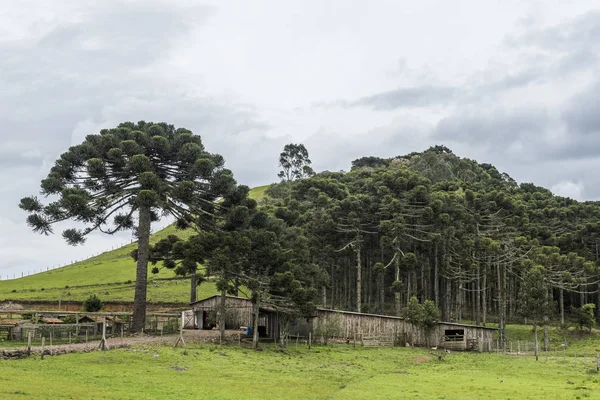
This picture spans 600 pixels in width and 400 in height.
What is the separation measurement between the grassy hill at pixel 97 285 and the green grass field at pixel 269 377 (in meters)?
37.2

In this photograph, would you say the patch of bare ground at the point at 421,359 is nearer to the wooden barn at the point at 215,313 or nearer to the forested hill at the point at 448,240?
the forested hill at the point at 448,240

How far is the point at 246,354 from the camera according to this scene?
4350 cm

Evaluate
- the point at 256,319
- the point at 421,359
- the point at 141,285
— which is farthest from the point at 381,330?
the point at 141,285

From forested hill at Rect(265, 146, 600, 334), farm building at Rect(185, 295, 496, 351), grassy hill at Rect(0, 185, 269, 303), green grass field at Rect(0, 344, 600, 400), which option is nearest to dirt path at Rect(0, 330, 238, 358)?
green grass field at Rect(0, 344, 600, 400)

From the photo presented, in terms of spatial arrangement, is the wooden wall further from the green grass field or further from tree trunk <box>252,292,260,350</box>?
the green grass field

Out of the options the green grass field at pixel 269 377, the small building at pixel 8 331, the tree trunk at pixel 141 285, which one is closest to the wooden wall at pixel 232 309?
the tree trunk at pixel 141 285

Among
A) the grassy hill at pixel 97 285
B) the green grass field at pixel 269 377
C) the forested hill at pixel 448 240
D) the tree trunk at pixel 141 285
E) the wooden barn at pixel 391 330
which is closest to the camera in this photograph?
the green grass field at pixel 269 377

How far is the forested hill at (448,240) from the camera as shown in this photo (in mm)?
69750

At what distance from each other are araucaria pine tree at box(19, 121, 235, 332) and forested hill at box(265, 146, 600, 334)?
20.0 meters

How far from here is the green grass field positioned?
83.6 ft

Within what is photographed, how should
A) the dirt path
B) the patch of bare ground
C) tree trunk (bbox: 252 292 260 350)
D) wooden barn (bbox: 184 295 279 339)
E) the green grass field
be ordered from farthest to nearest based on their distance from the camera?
wooden barn (bbox: 184 295 279 339) < tree trunk (bbox: 252 292 260 350) < the patch of bare ground < the dirt path < the green grass field

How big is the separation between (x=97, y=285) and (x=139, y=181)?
51.6 metres

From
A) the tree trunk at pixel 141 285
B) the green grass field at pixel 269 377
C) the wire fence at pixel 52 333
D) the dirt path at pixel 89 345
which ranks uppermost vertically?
the tree trunk at pixel 141 285

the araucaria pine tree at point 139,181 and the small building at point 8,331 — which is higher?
the araucaria pine tree at point 139,181
